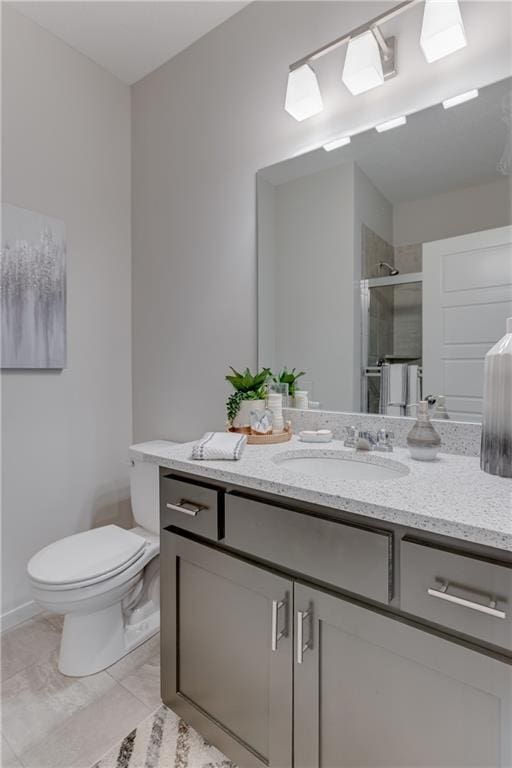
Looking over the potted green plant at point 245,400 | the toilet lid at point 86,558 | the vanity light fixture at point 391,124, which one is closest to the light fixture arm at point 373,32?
the vanity light fixture at point 391,124

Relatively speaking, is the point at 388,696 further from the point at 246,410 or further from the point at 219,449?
the point at 246,410

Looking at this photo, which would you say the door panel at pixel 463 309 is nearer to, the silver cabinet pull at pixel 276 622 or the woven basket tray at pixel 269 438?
the woven basket tray at pixel 269 438

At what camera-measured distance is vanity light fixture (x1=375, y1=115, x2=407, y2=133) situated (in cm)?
139

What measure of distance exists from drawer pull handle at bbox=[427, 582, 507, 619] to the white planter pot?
0.89 metres

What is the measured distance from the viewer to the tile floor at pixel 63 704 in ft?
4.11

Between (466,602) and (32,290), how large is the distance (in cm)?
204

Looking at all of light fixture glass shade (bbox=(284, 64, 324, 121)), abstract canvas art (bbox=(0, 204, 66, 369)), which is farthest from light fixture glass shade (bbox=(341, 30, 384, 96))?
abstract canvas art (bbox=(0, 204, 66, 369))

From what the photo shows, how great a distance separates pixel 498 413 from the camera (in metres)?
1.03

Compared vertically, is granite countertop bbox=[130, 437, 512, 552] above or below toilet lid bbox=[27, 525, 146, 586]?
above

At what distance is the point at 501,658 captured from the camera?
0.72 metres

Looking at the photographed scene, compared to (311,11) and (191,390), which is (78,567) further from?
(311,11)

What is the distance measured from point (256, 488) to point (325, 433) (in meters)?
0.54

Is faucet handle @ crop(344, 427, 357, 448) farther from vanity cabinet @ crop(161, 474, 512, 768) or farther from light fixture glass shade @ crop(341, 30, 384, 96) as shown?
light fixture glass shade @ crop(341, 30, 384, 96)

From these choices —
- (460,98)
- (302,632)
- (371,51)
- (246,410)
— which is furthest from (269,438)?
(371,51)
